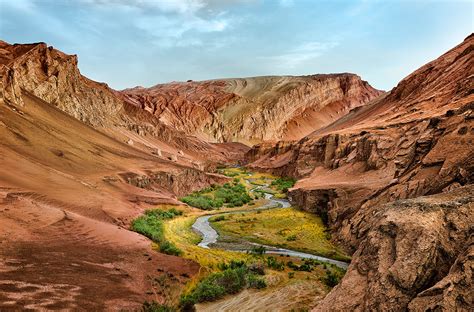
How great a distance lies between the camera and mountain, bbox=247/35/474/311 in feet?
28.0

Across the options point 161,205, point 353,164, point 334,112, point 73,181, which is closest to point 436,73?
point 353,164

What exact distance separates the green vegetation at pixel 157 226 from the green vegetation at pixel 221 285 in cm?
542

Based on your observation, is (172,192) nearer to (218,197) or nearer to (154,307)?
(218,197)

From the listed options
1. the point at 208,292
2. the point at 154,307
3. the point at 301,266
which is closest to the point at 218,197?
the point at 301,266

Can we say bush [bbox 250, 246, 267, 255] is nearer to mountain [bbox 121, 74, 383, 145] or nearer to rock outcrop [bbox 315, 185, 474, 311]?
rock outcrop [bbox 315, 185, 474, 311]

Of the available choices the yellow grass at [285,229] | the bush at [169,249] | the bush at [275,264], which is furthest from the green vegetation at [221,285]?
the yellow grass at [285,229]

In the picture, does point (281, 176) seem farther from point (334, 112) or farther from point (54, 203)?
point (334, 112)

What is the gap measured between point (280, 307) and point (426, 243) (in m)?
7.52

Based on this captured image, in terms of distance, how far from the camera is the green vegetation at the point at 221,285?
16.6 m

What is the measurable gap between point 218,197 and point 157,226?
911 inches

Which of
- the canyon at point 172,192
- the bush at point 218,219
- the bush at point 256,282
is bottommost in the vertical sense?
the bush at point 218,219

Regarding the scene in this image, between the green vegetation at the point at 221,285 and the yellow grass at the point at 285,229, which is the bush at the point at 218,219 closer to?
the yellow grass at the point at 285,229

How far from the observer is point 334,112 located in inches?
7234

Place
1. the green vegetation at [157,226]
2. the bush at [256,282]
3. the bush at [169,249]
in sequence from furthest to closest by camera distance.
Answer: the green vegetation at [157,226]
the bush at [169,249]
the bush at [256,282]
